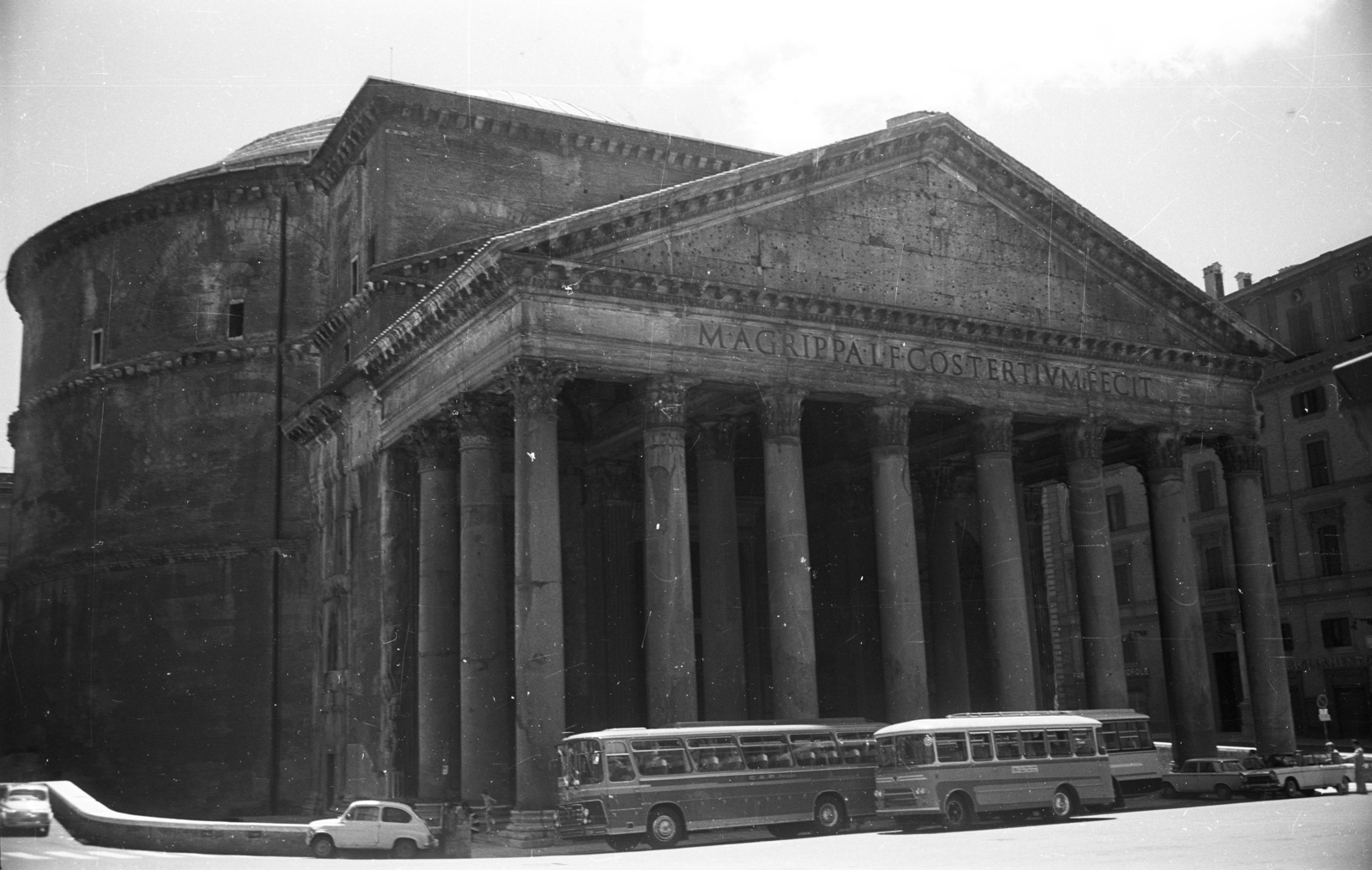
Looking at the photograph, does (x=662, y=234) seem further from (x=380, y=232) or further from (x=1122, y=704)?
(x=1122, y=704)

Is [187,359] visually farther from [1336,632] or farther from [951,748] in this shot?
[1336,632]

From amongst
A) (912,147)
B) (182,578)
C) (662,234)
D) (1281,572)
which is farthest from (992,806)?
(1281,572)

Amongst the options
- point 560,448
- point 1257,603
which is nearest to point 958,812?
point 1257,603

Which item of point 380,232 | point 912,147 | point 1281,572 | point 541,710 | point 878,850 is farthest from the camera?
point 1281,572

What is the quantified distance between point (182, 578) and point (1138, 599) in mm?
31234

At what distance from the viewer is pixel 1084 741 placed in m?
22.0

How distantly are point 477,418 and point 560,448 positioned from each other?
594 centimetres

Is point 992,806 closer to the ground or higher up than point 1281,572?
closer to the ground

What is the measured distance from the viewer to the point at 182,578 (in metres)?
34.3

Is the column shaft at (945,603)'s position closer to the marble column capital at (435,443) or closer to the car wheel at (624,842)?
the marble column capital at (435,443)

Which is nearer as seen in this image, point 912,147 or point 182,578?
point 912,147

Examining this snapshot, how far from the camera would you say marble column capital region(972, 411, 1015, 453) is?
2572cm

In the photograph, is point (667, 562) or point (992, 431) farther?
point (992, 431)


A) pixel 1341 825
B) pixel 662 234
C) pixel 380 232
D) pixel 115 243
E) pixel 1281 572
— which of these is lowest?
pixel 1341 825
